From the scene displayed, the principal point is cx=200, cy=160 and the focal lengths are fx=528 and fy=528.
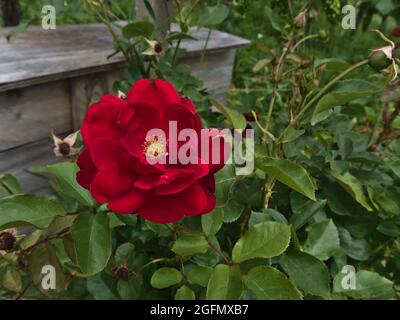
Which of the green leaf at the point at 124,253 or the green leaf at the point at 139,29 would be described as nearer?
the green leaf at the point at 124,253

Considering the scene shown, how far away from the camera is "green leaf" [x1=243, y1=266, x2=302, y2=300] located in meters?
0.70

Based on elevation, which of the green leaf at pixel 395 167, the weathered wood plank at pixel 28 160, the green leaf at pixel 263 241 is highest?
the green leaf at pixel 263 241

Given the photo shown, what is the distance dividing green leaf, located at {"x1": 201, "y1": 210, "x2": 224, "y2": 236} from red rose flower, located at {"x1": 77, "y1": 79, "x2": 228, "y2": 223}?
0.33ft

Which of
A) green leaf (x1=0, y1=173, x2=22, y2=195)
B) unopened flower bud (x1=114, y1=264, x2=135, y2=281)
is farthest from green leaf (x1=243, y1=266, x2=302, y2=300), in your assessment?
green leaf (x1=0, y1=173, x2=22, y2=195)

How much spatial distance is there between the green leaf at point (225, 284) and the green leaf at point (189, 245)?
1.8 inches

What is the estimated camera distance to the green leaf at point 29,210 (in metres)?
0.73

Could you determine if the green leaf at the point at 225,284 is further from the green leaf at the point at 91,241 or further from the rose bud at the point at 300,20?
the rose bud at the point at 300,20

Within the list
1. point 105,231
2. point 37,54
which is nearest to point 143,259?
point 105,231

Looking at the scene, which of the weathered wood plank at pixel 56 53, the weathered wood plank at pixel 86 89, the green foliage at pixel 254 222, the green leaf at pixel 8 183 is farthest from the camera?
the weathered wood plank at pixel 86 89

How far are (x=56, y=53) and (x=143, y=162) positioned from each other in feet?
2.82

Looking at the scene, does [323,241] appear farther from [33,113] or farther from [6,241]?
[33,113]

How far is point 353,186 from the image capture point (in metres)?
1.00

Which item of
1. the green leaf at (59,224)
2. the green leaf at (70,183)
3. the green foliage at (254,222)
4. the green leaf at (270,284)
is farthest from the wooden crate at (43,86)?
the green leaf at (270,284)
